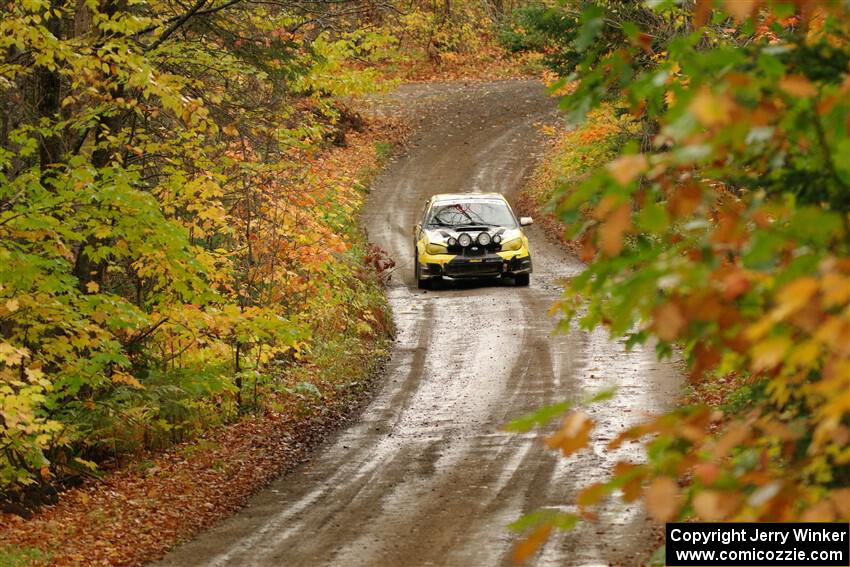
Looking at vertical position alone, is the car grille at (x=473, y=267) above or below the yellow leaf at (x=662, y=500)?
below

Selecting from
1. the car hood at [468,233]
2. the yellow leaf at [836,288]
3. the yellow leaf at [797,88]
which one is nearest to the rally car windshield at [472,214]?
the car hood at [468,233]

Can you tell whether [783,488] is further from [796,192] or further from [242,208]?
[242,208]

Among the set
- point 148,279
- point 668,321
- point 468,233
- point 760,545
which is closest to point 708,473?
point 668,321

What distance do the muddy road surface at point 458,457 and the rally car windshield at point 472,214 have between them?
143cm

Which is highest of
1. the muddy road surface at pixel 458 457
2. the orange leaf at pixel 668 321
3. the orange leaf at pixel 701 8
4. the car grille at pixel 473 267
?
the orange leaf at pixel 701 8

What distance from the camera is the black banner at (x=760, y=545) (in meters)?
4.00

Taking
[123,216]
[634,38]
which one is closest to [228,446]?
[123,216]

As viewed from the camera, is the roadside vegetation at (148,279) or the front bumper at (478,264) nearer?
the roadside vegetation at (148,279)

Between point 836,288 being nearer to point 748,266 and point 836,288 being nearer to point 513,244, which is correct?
point 748,266

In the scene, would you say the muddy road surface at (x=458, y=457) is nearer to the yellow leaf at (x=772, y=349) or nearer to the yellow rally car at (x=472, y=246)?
the yellow rally car at (x=472, y=246)

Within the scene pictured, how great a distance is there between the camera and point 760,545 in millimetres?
4195

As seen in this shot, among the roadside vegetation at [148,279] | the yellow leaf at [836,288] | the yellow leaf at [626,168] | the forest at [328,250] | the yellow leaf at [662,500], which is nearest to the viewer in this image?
the yellow leaf at [836,288]

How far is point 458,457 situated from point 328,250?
5.51m

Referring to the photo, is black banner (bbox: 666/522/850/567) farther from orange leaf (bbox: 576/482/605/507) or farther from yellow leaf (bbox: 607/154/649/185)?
yellow leaf (bbox: 607/154/649/185)
